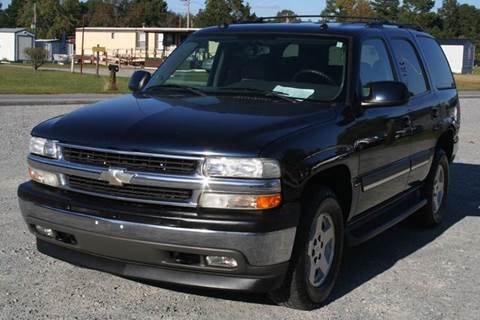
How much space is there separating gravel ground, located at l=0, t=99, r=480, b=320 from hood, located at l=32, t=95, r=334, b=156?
3.49 ft

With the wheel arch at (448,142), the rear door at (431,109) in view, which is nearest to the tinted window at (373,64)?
the rear door at (431,109)

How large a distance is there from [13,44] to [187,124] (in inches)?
2897

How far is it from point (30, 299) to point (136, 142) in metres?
1.34

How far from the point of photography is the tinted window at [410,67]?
6.11 m

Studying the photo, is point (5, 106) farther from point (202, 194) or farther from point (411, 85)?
point (202, 194)

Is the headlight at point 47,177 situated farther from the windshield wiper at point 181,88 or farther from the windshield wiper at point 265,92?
the windshield wiper at point 265,92

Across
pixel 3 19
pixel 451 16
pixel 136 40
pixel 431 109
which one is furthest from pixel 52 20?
pixel 431 109

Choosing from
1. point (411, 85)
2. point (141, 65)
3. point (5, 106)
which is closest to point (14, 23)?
point (141, 65)

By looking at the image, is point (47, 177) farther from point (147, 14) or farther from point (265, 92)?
point (147, 14)

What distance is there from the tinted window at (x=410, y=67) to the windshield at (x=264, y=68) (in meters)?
0.99

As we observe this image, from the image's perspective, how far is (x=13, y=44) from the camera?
72688 mm

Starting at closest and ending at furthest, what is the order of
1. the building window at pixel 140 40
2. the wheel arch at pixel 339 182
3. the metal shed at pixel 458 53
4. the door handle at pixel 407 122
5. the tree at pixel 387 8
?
the wheel arch at pixel 339 182, the door handle at pixel 407 122, the building window at pixel 140 40, the metal shed at pixel 458 53, the tree at pixel 387 8

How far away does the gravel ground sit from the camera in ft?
14.2

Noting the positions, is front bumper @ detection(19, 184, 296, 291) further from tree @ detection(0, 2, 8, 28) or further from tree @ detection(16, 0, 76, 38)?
A: tree @ detection(0, 2, 8, 28)
